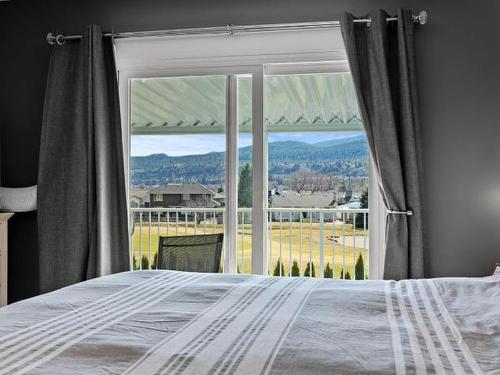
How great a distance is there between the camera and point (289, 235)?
4.17 meters

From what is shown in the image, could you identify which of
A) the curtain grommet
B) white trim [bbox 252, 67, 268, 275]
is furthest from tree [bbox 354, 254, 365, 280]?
the curtain grommet

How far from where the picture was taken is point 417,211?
3.38m

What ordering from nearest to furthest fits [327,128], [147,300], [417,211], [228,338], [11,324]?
[228,338] < [11,324] < [147,300] < [417,211] < [327,128]

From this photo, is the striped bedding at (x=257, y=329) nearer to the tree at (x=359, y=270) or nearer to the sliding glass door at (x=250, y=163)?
the sliding glass door at (x=250, y=163)

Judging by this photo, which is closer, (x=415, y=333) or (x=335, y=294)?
(x=415, y=333)

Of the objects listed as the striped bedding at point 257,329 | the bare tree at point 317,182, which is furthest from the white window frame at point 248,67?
the striped bedding at point 257,329

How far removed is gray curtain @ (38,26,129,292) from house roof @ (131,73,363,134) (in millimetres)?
269

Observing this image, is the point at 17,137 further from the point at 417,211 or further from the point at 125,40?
the point at 417,211

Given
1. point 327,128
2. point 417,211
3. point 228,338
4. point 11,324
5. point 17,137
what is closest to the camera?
point 228,338

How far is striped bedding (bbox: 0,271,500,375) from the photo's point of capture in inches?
49.7

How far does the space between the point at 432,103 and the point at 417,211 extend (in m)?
0.72

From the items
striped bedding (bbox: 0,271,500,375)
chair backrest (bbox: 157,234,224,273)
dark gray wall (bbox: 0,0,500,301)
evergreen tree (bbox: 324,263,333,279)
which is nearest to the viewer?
striped bedding (bbox: 0,271,500,375)

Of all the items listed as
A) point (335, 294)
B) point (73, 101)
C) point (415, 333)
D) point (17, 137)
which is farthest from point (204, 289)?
point (17, 137)

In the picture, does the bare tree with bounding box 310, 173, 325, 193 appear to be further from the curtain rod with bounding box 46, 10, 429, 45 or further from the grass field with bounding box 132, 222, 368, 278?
the curtain rod with bounding box 46, 10, 429, 45
